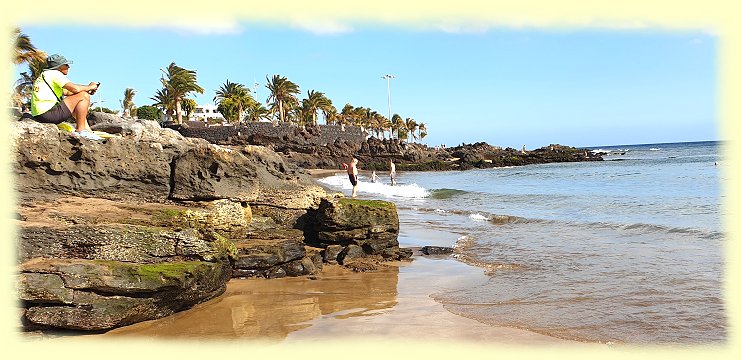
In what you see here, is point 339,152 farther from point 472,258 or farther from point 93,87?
point 93,87

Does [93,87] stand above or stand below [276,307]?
above

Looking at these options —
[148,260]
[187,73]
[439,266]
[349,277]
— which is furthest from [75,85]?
[187,73]

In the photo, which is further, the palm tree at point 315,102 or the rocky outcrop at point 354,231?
the palm tree at point 315,102

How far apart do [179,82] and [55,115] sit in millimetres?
51548

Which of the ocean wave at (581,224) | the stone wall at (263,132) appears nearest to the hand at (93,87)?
the ocean wave at (581,224)

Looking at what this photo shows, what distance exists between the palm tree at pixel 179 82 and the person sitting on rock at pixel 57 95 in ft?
168

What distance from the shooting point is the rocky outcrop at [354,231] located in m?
9.95

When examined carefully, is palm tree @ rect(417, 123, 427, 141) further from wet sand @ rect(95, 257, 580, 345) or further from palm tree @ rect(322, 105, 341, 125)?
wet sand @ rect(95, 257, 580, 345)

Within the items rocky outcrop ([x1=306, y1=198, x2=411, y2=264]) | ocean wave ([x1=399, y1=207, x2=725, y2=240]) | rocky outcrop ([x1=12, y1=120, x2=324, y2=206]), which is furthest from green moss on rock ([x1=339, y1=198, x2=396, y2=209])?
ocean wave ([x1=399, y1=207, x2=725, y2=240])

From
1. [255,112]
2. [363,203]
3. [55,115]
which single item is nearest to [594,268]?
[363,203]

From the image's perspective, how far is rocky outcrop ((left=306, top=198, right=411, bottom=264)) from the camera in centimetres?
995

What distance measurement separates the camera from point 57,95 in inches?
298

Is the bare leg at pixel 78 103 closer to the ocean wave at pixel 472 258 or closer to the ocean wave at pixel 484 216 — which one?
the ocean wave at pixel 472 258

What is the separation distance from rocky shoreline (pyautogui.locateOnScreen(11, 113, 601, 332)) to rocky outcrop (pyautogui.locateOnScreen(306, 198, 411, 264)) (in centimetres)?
2
